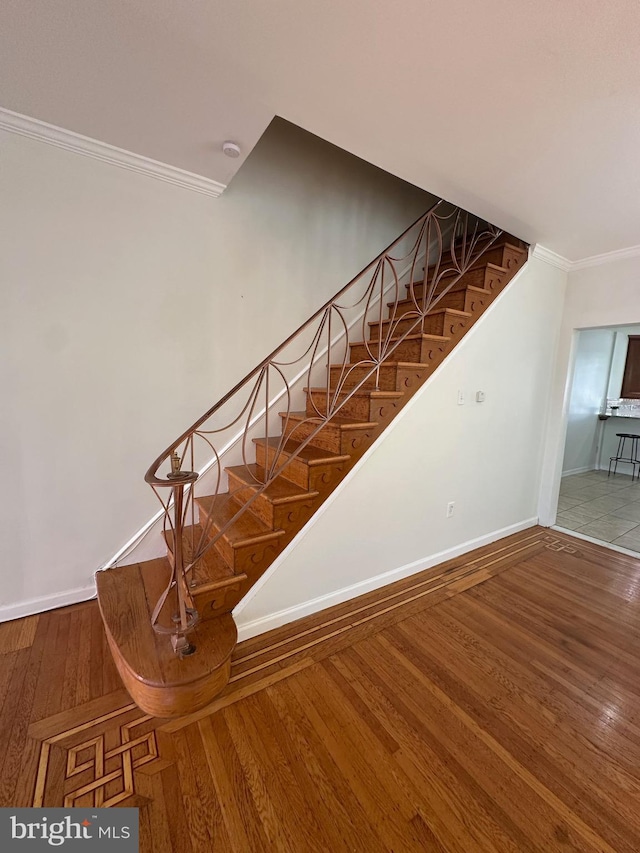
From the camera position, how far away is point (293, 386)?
2932 millimetres

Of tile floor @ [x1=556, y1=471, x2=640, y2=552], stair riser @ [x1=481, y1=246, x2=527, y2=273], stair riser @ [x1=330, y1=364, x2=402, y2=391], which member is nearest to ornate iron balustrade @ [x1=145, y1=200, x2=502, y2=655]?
stair riser @ [x1=330, y1=364, x2=402, y2=391]

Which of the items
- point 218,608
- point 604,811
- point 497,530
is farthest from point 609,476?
point 218,608

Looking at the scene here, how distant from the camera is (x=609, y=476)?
5.77m

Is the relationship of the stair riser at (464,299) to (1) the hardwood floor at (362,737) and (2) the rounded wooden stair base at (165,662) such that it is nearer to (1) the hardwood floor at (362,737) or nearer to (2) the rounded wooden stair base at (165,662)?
(1) the hardwood floor at (362,737)

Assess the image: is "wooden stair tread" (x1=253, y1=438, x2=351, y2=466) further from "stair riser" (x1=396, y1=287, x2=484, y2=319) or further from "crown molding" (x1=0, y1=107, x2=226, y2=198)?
"crown molding" (x1=0, y1=107, x2=226, y2=198)

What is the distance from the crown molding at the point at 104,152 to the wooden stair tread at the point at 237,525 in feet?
6.62

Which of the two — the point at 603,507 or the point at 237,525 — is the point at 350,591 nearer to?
A: the point at 237,525

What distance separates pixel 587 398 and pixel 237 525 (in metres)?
6.42

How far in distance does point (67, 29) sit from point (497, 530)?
13.5 ft

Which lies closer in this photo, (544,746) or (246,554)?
(544,746)

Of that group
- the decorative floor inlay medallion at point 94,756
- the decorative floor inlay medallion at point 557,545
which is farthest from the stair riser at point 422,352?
the decorative floor inlay medallion at point 94,756

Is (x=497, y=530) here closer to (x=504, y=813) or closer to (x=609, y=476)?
(x=504, y=813)

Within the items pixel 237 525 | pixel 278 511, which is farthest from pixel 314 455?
pixel 237 525

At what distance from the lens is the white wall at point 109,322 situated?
6.16 ft
